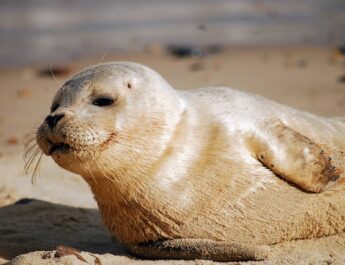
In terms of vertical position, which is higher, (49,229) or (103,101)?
(103,101)

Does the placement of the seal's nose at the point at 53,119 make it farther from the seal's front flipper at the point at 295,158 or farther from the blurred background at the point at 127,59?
the seal's front flipper at the point at 295,158

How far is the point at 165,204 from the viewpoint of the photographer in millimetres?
4332

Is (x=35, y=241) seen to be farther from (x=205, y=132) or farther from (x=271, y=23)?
(x=271, y=23)

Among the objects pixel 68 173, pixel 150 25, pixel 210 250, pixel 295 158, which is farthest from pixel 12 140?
pixel 150 25

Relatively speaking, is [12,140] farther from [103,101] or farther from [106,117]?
[106,117]

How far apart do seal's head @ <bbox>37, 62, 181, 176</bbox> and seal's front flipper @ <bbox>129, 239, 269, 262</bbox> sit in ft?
1.77

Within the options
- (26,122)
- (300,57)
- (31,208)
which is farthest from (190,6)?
(31,208)

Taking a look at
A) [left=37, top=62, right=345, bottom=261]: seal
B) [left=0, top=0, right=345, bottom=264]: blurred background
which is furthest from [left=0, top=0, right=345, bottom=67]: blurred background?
[left=37, top=62, right=345, bottom=261]: seal

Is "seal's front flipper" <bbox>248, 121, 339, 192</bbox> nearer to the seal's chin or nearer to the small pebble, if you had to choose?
the seal's chin

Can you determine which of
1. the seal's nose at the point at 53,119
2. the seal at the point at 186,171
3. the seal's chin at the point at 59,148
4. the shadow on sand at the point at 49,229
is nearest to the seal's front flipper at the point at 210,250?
the seal at the point at 186,171

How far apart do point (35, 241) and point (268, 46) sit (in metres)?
8.49

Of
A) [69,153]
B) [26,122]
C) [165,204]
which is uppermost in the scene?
[69,153]

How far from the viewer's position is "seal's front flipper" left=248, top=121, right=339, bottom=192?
440cm

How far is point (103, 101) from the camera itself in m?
4.39
